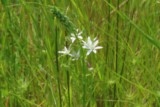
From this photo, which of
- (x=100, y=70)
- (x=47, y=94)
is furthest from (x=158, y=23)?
(x=47, y=94)

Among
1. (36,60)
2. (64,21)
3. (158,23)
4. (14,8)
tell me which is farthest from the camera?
(14,8)

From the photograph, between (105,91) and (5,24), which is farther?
(5,24)

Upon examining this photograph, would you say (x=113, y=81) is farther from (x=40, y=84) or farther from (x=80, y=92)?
(x=40, y=84)

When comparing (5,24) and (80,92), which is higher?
(5,24)

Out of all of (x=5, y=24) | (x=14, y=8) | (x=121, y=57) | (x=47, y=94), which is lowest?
(x=47, y=94)

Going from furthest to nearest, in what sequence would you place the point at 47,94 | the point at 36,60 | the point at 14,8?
the point at 14,8 < the point at 36,60 < the point at 47,94

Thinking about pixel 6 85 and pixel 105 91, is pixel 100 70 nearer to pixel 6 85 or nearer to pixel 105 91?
pixel 105 91
